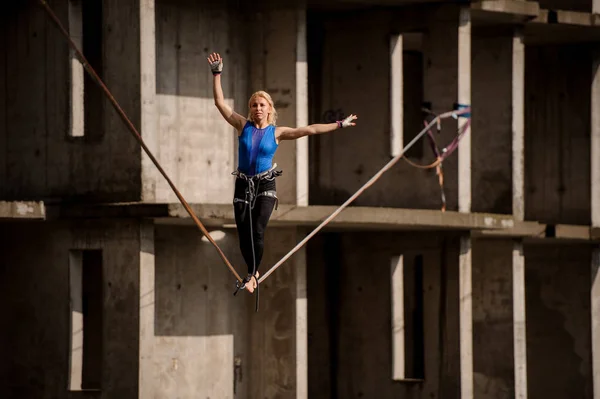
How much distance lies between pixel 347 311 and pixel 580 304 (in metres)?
5.92

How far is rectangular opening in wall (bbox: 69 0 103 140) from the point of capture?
23.6 metres

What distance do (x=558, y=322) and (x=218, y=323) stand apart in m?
9.15

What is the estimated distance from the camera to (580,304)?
104ft

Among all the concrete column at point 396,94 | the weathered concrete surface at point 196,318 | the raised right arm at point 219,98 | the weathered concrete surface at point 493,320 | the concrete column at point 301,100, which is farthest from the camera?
the weathered concrete surface at point 493,320

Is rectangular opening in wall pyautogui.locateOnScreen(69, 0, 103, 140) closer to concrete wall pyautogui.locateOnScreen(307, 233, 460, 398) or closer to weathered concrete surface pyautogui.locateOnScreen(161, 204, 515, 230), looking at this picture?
weathered concrete surface pyautogui.locateOnScreen(161, 204, 515, 230)

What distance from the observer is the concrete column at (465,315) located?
86.5 feet

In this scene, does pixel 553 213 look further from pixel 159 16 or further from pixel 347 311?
pixel 159 16

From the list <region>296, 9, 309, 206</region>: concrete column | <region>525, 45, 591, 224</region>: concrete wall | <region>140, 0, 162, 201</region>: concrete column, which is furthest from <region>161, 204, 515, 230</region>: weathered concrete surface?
<region>525, 45, 591, 224</region>: concrete wall

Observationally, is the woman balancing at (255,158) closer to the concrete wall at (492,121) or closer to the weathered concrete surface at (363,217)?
the weathered concrete surface at (363,217)

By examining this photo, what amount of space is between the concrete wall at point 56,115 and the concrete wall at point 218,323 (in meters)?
1.38

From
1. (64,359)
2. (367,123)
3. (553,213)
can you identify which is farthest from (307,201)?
(553,213)

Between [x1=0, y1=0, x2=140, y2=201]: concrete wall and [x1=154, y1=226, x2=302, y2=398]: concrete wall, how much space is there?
4.51ft

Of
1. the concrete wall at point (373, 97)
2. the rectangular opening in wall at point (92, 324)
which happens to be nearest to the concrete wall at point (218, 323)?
the rectangular opening in wall at point (92, 324)

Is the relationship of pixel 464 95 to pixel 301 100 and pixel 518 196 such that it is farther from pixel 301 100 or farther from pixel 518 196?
pixel 301 100
